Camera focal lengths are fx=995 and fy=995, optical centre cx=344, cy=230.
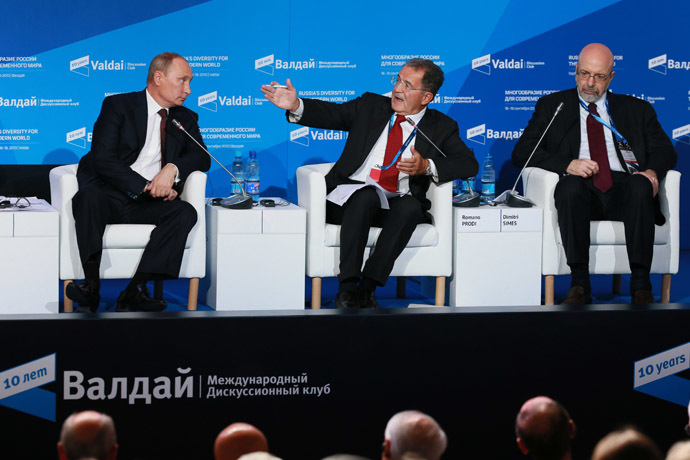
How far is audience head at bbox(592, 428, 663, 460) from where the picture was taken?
139cm

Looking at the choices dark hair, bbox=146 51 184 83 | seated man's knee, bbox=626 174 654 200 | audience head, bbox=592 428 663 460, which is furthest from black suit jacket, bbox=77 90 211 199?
audience head, bbox=592 428 663 460

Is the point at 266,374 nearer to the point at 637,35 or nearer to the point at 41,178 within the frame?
the point at 41,178

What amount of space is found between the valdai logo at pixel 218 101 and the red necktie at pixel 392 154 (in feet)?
4.67

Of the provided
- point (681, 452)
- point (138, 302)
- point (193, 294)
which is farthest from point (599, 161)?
point (681, 452)

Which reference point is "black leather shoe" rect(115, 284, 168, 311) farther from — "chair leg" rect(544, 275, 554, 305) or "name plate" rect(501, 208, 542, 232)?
"chair leg" rect(544, 275, 554, 305)

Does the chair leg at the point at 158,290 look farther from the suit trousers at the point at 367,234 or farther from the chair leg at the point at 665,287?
the chair leg at the point at 665,287

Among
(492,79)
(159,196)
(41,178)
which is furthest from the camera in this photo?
(492,79)

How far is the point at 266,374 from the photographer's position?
225 centimetres

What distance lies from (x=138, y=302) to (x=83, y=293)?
243 millimetres

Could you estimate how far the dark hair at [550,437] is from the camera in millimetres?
1646

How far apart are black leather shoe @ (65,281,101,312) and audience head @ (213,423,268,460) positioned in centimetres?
273

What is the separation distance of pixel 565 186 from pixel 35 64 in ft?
10.2

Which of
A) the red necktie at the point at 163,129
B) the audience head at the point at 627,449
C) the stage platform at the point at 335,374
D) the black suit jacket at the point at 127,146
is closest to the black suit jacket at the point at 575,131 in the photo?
the black suit jacket at the point at 127,146

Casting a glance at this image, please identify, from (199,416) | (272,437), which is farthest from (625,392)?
(199,416)
